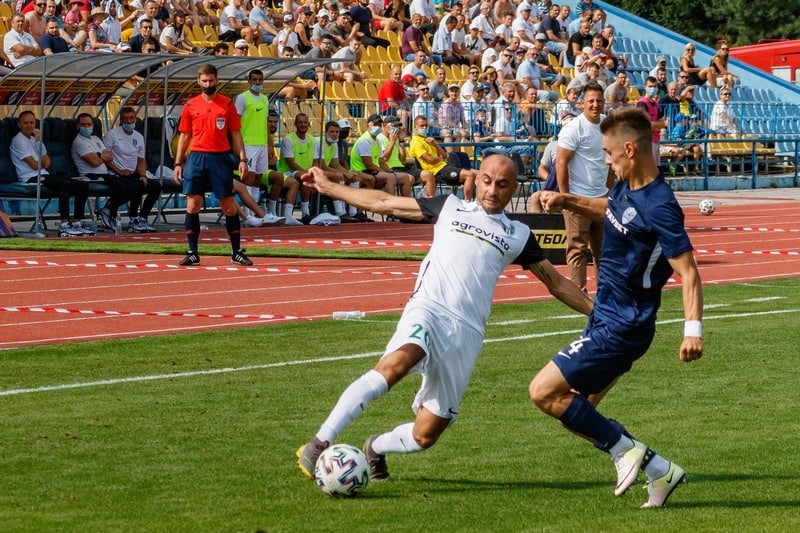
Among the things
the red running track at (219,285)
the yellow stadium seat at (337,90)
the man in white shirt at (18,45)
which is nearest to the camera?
the red running track at (219,285)

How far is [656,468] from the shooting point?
259 inches

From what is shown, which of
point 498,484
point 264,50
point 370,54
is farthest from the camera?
point 370,54

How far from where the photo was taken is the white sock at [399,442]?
684cm

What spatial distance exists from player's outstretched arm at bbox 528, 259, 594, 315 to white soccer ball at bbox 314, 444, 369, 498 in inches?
48.9

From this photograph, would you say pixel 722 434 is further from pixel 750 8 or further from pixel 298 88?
pixel 750 8

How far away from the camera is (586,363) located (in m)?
6.62

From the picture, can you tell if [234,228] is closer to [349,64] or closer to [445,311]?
[445,311]

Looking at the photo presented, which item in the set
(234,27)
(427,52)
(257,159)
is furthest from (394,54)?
(257,159)

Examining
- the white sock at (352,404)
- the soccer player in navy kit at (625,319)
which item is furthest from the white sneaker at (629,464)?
the white sock at (352,404)

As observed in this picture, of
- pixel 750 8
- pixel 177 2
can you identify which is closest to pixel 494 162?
pixel 177 2

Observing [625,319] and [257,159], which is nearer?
[625,319]

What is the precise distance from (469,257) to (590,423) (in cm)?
93

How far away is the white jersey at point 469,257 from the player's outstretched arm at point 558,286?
9 centimetres

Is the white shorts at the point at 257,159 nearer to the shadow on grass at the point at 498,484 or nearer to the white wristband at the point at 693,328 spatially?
the shadow on grass at the point at 498,484
